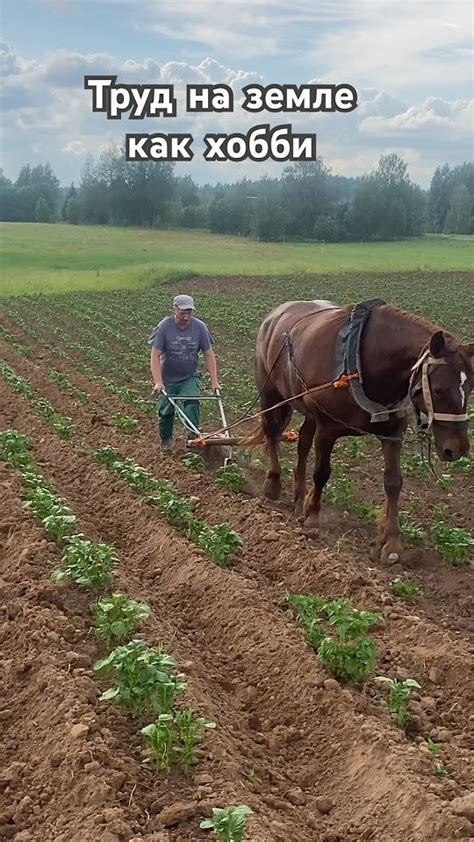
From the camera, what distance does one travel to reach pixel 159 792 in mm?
4109

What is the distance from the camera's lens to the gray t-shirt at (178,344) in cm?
1020

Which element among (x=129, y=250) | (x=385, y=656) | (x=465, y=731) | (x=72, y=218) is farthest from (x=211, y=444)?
(x=72, y=218)

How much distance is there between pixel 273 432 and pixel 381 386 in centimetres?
245

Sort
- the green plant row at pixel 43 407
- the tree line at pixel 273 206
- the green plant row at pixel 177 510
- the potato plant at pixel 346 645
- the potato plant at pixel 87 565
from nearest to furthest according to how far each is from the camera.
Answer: the potato plant at pixel 346 645, the potato plant at pixel 87 565, the green plant row at pixel 177 510, the green plant row at pixel 43 407, the tree line at pixel 273 206

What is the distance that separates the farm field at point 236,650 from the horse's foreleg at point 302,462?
0.25 m

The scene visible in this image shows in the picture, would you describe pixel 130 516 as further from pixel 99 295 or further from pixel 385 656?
pixel 99 295

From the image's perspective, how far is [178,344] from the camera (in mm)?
10258

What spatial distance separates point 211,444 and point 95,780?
573 centimetres

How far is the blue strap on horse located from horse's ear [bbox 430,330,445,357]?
68 centimetres

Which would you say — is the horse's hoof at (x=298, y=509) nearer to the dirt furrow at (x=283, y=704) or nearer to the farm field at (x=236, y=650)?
the farm field at (x=236, y=650)

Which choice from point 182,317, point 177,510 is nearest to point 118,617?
point 177,510

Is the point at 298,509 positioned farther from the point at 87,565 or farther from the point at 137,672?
the point at 137,672

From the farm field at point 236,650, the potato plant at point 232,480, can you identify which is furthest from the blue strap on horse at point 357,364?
the potato plant at point 232,480

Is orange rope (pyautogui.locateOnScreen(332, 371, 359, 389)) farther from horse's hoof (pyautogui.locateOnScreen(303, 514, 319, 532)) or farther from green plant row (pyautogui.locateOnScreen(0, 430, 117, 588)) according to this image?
green plant row (pyautogui.locateOnScreen(0, 430, 117, 588))
